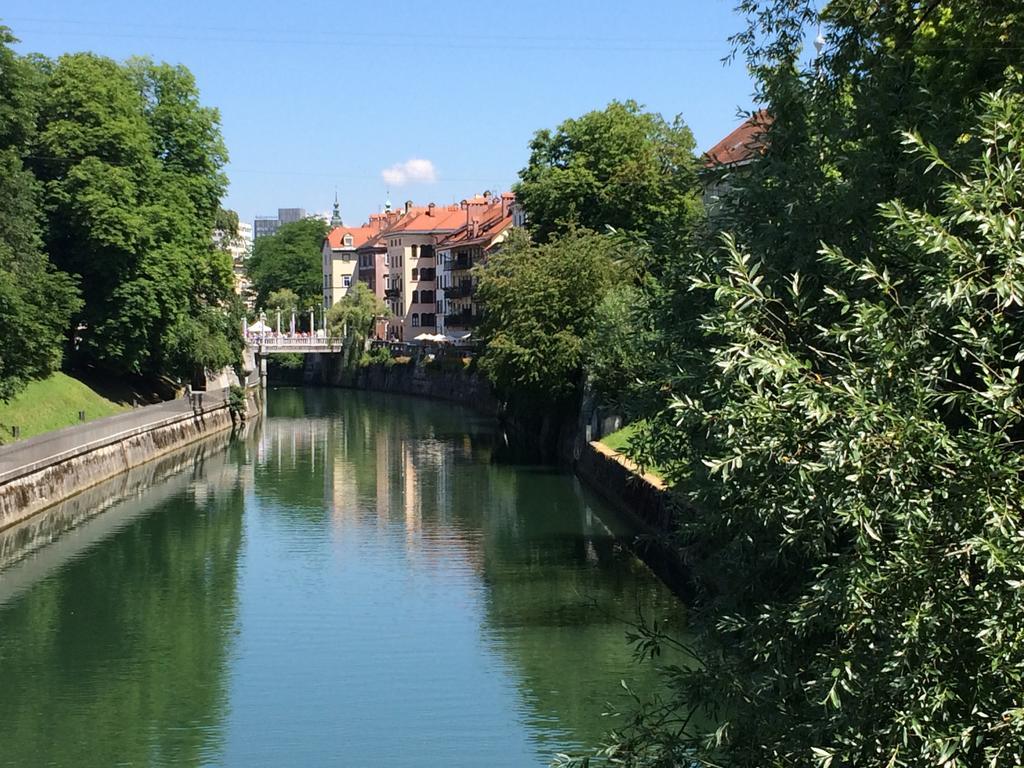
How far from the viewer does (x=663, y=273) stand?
14.3 metres

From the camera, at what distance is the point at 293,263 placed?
14338 centimetres

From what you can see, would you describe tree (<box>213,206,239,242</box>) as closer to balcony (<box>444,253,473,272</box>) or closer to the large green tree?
the large green tree

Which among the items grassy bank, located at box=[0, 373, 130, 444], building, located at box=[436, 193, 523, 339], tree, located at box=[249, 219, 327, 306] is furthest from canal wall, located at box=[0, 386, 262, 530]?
tree, located at box=[249, 219, 327, 306]

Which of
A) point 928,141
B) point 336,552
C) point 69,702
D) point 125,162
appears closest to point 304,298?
point 125,162

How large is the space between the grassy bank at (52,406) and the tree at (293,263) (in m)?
86.1

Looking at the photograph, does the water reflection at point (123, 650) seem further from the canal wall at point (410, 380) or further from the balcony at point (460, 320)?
the balcony at point (460, 320)

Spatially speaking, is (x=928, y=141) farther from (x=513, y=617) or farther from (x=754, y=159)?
(x=513, y=617)

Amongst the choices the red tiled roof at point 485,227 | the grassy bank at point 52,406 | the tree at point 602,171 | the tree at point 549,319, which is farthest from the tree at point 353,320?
the tree at point 549,319

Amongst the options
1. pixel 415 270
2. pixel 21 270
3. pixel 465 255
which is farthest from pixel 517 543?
pixel 415 270

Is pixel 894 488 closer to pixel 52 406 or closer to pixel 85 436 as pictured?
pixel 85 436

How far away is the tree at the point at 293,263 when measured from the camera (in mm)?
141163

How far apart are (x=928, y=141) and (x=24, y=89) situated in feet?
124

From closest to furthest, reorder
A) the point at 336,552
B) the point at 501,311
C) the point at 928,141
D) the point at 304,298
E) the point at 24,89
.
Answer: the point at 928,141 < the point at 336,552 < the point at 24,89 < the point at 501,311 < the point at 304,298

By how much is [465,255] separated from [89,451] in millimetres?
66193
